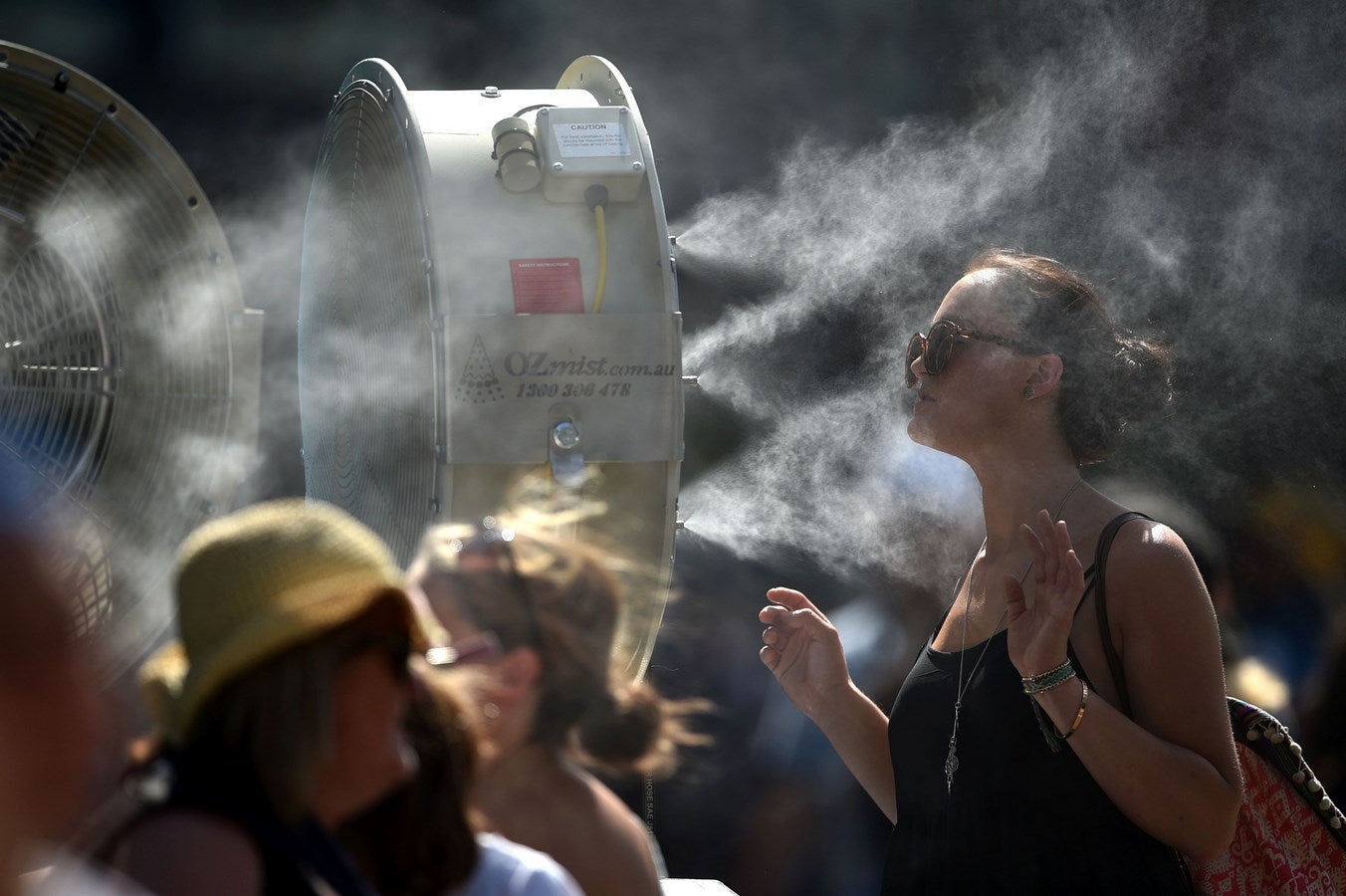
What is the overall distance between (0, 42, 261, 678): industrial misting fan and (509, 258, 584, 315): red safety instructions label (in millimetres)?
472

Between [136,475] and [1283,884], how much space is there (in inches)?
Answer: 70.1

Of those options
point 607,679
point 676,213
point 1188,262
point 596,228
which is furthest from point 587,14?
point 607,679

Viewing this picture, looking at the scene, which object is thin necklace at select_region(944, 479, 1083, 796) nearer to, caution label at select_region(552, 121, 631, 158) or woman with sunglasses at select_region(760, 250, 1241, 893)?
woman with sunglasses at select_region(760, 250, 1241, 893)

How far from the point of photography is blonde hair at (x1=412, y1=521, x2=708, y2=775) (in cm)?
174

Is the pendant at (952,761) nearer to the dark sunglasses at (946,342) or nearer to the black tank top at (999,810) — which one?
the black tank top at (999,810)

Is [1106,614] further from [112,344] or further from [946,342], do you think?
[112,344]

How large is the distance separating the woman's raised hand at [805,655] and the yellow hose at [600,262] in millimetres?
589

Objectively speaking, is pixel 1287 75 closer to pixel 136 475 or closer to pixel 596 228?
pixel 596 228

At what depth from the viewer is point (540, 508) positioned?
2.55 meters

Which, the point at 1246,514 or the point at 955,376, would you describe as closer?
the point at 955,376

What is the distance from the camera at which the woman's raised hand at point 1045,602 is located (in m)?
1.96

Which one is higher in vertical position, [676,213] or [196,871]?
[676,213]

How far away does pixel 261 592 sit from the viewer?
46.3 inches

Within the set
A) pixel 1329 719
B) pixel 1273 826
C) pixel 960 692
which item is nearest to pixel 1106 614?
pixel 960 692
